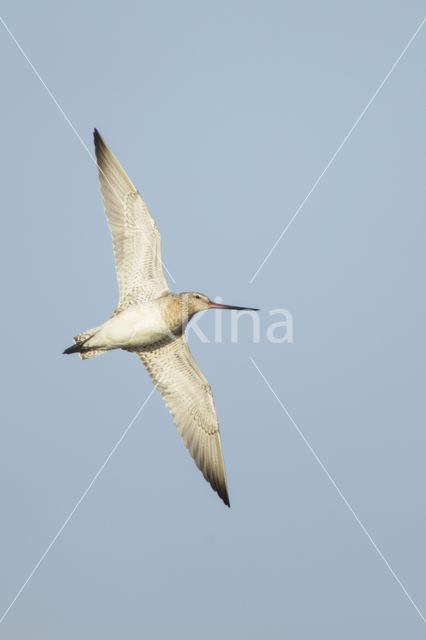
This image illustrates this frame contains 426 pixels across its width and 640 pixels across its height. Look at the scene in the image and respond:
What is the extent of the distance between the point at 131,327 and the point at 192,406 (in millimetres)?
1936

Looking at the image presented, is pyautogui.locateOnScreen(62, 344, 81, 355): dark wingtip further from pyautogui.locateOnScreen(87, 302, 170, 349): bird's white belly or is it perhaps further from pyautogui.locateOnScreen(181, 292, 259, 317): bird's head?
pyautogui.locateOnScreen(181, 292, 259, 317): bird's head

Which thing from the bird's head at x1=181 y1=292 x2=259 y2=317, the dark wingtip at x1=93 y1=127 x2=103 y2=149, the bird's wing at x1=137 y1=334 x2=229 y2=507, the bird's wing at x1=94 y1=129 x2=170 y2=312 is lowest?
the bird's wing at x1=137 y1=334 x2=229 y2=507

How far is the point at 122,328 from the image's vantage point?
13.1 m

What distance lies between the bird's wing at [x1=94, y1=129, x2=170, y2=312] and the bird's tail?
0.64 metres

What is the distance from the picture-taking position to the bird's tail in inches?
517

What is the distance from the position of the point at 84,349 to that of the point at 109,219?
1970mm

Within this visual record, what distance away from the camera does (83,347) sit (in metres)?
13.2

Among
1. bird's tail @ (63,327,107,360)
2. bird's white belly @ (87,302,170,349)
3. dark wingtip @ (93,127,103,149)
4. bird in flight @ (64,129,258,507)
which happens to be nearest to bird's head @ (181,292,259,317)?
bird in flight @ (64,129,258,507)

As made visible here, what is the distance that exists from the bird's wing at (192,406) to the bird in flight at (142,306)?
0.02m

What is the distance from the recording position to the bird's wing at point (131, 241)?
44.0ft

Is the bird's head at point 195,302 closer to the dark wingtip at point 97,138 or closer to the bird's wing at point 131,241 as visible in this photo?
the bird's wing at point 131,241

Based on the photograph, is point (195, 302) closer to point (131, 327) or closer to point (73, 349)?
point (131, 327)

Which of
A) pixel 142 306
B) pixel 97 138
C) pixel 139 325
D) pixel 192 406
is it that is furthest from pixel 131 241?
pixel 192 406

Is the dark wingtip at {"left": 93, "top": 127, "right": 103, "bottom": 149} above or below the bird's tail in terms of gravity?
above
